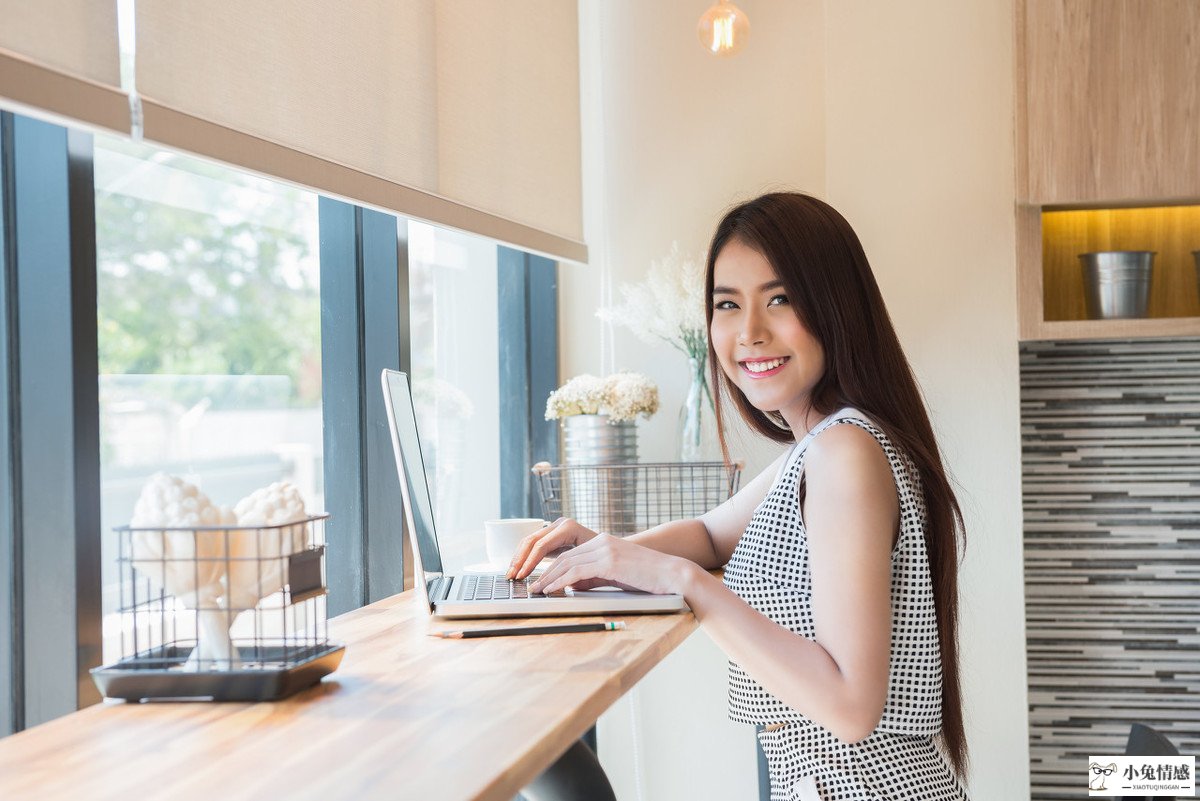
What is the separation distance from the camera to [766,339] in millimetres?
1498

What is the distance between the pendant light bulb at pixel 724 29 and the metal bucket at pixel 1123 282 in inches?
37.1

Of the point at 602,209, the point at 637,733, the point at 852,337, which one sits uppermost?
the point at 602,209

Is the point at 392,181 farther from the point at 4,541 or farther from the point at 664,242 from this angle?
the point at 664,242

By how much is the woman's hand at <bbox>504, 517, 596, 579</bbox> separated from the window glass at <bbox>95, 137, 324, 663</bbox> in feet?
1.37

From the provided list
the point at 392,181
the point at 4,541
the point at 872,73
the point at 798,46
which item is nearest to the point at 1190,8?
the point at 872,73

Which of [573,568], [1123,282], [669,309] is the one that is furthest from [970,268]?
[573,568]

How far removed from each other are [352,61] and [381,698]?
1.07 m

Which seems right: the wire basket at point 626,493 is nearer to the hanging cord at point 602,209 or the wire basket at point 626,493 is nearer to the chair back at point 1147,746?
the hanging cord at point 602,209

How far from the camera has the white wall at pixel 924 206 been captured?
2.42m

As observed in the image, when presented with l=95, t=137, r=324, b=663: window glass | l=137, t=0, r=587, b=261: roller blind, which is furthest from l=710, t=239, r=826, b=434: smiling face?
l=95, t=137, r=324, b=663: window glass

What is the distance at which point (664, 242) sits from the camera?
269cm

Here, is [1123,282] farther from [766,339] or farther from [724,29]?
[766,339]

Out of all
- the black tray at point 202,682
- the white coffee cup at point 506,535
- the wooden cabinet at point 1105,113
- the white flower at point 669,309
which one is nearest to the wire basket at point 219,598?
the black tray at point 202,682

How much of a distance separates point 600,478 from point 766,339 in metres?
0.82
